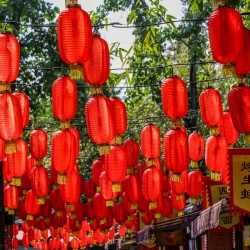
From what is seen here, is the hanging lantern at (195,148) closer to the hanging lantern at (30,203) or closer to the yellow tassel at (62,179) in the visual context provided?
the yellow tassel at (62,179)

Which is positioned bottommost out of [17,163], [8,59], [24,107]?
[17,163]

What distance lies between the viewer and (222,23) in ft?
28.5

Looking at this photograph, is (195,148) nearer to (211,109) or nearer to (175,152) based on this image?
(175,152)

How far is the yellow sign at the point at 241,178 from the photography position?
10.6 metres

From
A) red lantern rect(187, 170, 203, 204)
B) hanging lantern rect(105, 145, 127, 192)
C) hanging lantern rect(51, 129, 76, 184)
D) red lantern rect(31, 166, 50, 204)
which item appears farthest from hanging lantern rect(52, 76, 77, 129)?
red lantern rect(187, 170, 203, 204)

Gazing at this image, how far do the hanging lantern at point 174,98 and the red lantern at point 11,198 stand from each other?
7000mm

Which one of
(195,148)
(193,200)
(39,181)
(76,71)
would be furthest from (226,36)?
(39,181)

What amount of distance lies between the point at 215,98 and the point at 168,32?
9257 mm

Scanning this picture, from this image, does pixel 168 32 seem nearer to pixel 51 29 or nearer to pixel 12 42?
pixel 51 29

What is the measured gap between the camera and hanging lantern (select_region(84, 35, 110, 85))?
392 inches

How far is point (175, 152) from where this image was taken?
41.5 ft

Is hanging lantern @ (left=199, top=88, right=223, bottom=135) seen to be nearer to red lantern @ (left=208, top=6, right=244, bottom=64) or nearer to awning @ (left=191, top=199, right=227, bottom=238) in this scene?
awning @ (left=191, top=199, right=227, bottom=238)

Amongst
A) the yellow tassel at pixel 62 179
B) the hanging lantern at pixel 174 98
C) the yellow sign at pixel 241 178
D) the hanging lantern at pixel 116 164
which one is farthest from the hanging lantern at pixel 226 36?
the hanging lantern at pixel 116 164

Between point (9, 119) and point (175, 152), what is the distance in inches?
135
